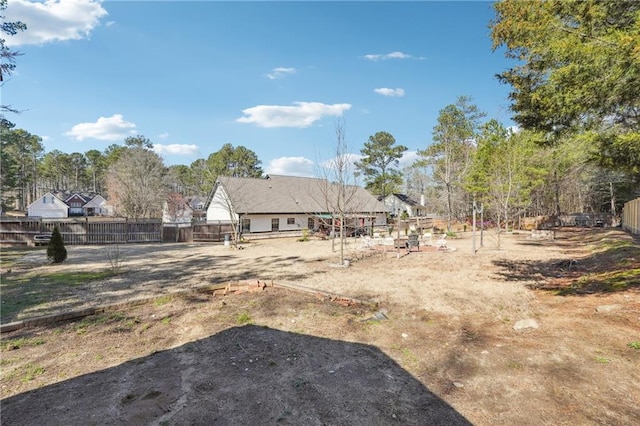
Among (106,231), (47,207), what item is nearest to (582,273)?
(106,231)

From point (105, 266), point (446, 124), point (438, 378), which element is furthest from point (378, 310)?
point (446, 124)

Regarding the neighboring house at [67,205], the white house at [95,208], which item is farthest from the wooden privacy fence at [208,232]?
the white house at [95,208]

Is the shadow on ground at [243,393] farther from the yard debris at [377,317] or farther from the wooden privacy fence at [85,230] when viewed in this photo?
the wooden privacy fence at [85,230]

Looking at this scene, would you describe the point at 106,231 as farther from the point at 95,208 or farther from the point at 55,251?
the point at 95,208

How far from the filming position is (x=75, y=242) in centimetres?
2372

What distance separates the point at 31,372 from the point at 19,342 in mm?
1623

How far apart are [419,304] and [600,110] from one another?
20.8 ft

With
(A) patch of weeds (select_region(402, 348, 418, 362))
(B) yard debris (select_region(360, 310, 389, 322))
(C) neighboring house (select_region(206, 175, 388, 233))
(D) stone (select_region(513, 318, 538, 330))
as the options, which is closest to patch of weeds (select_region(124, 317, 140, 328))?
(B) yard debris (select_region(360, 310, 389, 322))

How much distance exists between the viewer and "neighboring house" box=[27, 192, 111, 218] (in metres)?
59.3

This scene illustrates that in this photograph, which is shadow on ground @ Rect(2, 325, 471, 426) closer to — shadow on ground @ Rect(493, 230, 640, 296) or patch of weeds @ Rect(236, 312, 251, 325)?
patch of weeds @ Rect(236, 312, 251, 325)

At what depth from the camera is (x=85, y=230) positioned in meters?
24.0

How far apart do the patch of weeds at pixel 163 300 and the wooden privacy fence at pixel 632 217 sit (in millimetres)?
32167

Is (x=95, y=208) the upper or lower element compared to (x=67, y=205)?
lower

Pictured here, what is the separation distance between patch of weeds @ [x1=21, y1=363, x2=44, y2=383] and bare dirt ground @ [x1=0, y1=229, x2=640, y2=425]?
0.05m
